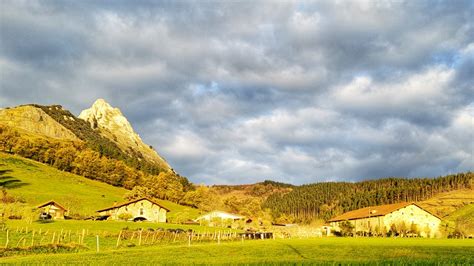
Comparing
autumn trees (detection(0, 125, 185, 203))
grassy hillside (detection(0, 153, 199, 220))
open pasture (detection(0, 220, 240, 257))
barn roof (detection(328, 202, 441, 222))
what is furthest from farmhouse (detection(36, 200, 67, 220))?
barn roof (detection(328, 202, 441, 222))

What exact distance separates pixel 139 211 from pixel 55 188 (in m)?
35.3

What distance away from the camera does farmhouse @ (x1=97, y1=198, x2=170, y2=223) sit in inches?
5192

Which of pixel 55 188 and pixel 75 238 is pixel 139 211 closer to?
pixel 55 188

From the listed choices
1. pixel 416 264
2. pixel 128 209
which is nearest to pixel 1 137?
pixel 128 209

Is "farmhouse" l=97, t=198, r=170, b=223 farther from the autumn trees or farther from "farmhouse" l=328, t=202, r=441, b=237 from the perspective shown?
"farmhouse" l=328, t=202, r=441, b=237

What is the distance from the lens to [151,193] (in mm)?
185250

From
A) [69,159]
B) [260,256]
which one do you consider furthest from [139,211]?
[260,256]

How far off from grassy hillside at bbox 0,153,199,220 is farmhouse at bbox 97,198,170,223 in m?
5.88

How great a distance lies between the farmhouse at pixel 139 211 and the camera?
5192 inches

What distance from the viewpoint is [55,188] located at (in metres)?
150

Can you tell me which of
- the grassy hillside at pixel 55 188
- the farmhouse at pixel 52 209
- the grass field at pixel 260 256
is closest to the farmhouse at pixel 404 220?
the grassy hillside at pixel 55 188

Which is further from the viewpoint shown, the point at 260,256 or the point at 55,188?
the point at 55,188

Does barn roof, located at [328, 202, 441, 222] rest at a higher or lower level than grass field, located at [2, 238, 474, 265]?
higher

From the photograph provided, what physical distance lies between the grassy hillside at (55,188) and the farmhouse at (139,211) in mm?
5884
